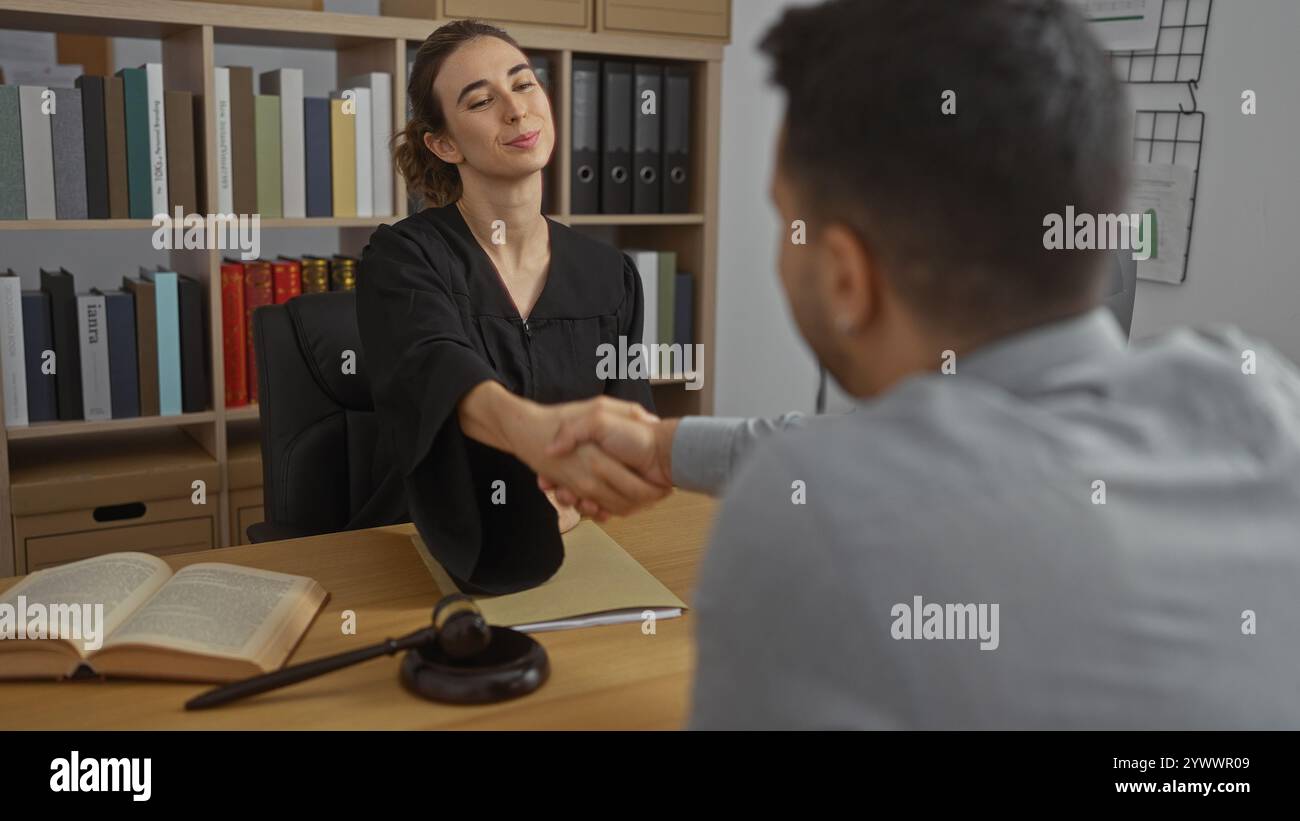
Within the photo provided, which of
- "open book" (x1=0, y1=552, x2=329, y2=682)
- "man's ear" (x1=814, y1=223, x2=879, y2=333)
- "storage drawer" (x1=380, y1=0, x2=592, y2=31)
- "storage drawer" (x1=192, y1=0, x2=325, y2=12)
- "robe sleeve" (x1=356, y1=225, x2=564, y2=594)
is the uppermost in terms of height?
"storage drawer" (x1=380, y1=0, x2=592, y2=31)

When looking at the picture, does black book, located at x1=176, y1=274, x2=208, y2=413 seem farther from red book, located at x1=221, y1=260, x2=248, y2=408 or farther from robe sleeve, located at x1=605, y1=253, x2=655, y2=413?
robe sleeve, located at x1=605, y1=253, x2=655, y2=413

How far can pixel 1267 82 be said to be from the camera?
99.1 inches

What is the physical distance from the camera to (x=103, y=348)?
271 cm

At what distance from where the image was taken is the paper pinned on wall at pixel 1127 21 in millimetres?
2713

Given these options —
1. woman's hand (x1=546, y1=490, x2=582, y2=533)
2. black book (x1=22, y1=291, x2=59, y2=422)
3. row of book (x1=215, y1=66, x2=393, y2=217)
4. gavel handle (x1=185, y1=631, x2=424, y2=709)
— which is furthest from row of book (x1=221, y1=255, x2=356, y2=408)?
gavel handle (x1=185, y1=631, x2=424, y2=709)

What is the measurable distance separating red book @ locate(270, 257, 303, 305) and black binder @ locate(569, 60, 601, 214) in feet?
2.40

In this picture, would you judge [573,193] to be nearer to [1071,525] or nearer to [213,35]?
[213,35]

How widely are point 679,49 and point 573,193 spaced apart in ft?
1.60

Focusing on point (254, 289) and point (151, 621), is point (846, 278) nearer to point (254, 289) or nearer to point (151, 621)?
point (151, 621)

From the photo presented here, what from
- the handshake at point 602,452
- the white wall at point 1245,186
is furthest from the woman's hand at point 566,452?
the white wall at point 1245,186

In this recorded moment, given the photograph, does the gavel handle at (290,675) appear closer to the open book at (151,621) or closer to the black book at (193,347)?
the open book at (151,621)

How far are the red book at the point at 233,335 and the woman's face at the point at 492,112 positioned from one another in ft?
3.38

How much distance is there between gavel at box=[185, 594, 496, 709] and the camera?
1.09 meters

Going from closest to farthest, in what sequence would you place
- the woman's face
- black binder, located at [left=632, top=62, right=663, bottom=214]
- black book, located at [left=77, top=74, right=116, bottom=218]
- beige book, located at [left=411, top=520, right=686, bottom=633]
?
beige book, located at [left=411, top=520, right=686, bottom=633]
the woman's face
black book, located at [left=77, top=74, right=116, bottom=218]
black binder, located at [left=632, top=62, right=663, bottom=214]
